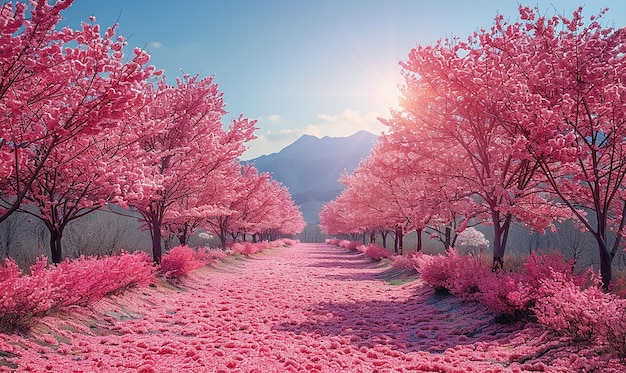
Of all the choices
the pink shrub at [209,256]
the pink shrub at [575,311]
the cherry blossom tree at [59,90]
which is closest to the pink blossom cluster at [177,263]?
the pink shrub at [209,256]

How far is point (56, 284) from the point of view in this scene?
6637 mm

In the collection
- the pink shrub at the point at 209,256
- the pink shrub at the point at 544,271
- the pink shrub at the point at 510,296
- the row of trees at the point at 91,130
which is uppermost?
the row of trees at the point at 91,130

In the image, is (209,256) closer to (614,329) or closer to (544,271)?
(544,271)

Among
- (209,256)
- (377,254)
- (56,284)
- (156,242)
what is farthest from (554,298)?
(377,254)

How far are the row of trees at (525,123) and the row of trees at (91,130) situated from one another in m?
6.38

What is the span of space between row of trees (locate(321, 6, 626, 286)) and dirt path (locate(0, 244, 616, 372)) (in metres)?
2.75

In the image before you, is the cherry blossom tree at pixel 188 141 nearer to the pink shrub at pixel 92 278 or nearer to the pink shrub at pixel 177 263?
the pink shrub at pixel 177 263

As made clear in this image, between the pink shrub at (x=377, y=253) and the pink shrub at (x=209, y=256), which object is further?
the pink shrub at (x=377, y=253)

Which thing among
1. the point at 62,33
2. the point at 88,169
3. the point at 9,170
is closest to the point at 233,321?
the point at 88,169

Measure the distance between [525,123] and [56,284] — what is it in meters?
8.78

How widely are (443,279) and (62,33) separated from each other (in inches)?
408

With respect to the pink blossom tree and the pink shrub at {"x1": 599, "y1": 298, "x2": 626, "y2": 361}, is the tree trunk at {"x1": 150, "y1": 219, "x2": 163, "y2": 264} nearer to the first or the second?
the pink blossom tree

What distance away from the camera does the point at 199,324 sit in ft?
26.4

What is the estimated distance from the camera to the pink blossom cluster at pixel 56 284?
5.45 m
